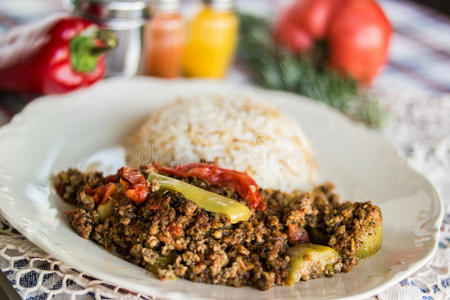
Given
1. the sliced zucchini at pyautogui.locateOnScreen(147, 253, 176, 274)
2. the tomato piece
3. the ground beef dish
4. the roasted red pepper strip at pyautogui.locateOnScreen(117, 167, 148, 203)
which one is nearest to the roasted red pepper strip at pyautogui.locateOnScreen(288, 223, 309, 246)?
the ground beef dish

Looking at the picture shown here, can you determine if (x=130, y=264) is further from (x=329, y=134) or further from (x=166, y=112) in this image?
(x=329, y=134)

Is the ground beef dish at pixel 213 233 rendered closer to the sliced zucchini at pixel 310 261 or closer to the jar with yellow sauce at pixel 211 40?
the sliced zucchini at pixel 310 261

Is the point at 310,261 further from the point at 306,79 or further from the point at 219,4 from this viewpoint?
the point at 219,4

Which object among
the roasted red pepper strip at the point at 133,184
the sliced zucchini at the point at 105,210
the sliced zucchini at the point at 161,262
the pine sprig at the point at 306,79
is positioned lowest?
the pine sprig at the point at 306,79

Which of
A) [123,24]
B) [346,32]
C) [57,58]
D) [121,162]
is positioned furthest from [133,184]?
[346,32]

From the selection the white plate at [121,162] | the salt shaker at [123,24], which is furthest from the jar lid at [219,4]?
the white plate at [121,162]

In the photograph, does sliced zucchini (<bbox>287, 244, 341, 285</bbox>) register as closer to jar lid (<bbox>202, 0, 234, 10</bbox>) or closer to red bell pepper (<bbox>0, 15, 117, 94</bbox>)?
red bell pepper (<bbox>0, 15, 117, 94</bbox>)

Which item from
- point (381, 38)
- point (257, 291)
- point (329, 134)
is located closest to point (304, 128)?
point (329, 134)
